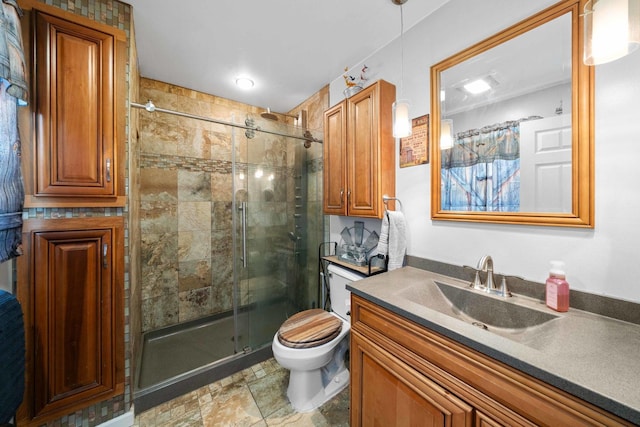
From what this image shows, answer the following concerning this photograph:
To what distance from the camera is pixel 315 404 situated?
147 centimetres

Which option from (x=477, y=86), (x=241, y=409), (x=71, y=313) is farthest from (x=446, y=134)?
(x=71, y=313)

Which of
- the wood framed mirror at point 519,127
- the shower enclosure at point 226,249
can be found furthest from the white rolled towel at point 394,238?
the shower enclosure at point 226,249

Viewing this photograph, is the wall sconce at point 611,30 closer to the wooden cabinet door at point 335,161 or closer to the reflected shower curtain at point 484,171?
the reflected shower curtain at point 484,171

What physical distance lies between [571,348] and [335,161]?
5.01 ft

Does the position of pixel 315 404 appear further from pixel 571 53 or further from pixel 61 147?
pixel 571 53

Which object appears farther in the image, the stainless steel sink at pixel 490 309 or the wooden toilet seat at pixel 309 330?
the wooden toilet seat at pixel 309 330

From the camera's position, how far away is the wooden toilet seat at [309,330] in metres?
1.41

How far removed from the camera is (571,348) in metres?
0.66

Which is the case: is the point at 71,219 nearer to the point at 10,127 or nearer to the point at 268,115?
the point at 10,127

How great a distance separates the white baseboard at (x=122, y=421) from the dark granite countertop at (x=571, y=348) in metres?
1.55

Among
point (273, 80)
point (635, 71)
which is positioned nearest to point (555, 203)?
point (635, 71)

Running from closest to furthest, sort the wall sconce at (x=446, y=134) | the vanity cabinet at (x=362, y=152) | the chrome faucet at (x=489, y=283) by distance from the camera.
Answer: the chrome faucet at (x=489, y=283) < the wall sconce at (x=446, y=134) < the vanity cabinet at (x=362, y=152)

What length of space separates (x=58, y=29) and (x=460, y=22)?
6.66ft

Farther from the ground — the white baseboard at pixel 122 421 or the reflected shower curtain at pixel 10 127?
the reflected shower curtain at pixel 10 127
